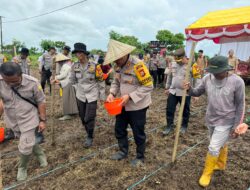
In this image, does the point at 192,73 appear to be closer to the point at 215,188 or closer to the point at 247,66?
the point at 215,188

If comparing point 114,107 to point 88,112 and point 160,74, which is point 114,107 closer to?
point 88,112

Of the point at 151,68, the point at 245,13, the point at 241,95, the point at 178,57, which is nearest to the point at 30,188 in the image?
the point at 241,95

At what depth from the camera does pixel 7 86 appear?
257 centimetres

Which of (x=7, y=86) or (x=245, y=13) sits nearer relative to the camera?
(x=7, y=86)

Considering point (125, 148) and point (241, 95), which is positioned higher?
A: point (241, 95)

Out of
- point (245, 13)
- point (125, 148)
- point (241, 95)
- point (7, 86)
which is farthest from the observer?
point (245, 13)

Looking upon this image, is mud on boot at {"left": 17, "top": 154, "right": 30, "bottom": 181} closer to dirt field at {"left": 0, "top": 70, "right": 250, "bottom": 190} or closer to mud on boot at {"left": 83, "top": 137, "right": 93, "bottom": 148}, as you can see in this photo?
dirt field at {"left": 0, "top": 70, "right": 250, "bottom": 190}

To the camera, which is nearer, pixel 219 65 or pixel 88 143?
pixel 219 65

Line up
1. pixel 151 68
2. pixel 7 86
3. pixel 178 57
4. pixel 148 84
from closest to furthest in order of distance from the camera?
pixel 7 86
pixel 148 84
pixel 178 57
pixel 151 68

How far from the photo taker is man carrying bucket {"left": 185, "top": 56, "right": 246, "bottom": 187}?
2.41m

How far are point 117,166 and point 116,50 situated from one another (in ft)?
5.77

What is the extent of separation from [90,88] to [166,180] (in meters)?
1.90

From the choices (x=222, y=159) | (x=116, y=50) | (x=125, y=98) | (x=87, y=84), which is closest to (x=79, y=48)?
(x=87, y=84)

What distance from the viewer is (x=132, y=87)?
2920 mm
